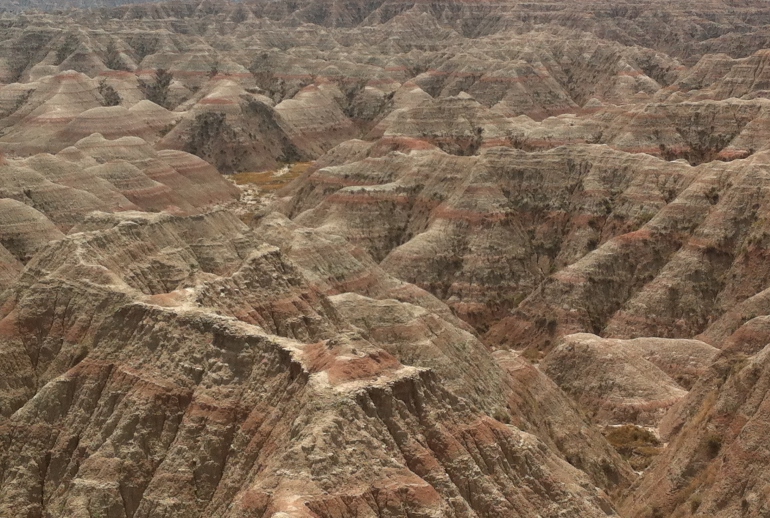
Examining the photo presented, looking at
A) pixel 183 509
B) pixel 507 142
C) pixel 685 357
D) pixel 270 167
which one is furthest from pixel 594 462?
pixel 270 167

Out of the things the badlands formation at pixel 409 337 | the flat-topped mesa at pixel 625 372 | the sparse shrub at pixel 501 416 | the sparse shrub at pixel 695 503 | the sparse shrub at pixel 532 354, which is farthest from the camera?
the sparse shrub at pixel 532 354

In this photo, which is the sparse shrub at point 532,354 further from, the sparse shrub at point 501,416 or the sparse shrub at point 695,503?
the sparse shrub at point 695,503

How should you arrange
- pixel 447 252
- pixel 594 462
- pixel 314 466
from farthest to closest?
pixel 447 252 < pixel 594 462 < pixel 314 466

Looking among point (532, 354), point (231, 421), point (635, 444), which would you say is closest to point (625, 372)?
point (635, 444)

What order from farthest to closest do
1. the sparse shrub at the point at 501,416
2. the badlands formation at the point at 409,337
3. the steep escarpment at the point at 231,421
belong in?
the sparse shrub at the point at 501,416
the badlands formation at the point at 409,337
the steep escarpment at the point at 231,421

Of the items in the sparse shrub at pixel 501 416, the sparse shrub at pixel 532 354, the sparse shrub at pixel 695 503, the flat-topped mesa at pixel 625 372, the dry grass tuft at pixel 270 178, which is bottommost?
the dry grass tuft at pixel 270 178

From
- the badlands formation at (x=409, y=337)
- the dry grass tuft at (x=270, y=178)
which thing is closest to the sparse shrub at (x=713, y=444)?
the badlands formation at (x=409, y=337)

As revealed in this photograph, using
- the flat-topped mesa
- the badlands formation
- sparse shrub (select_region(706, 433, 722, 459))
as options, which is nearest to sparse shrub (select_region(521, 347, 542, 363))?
the badlands formation

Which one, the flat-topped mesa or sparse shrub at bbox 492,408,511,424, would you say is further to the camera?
the flat-topped mesa

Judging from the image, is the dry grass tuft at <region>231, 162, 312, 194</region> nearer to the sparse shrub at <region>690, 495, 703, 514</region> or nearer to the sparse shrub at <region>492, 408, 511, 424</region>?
the sparse shrub at <region>492, 408, 511, 424</region>

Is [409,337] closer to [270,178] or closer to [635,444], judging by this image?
[635,444]

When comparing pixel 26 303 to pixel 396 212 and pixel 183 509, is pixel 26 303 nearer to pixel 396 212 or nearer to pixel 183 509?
pixel 183 509
